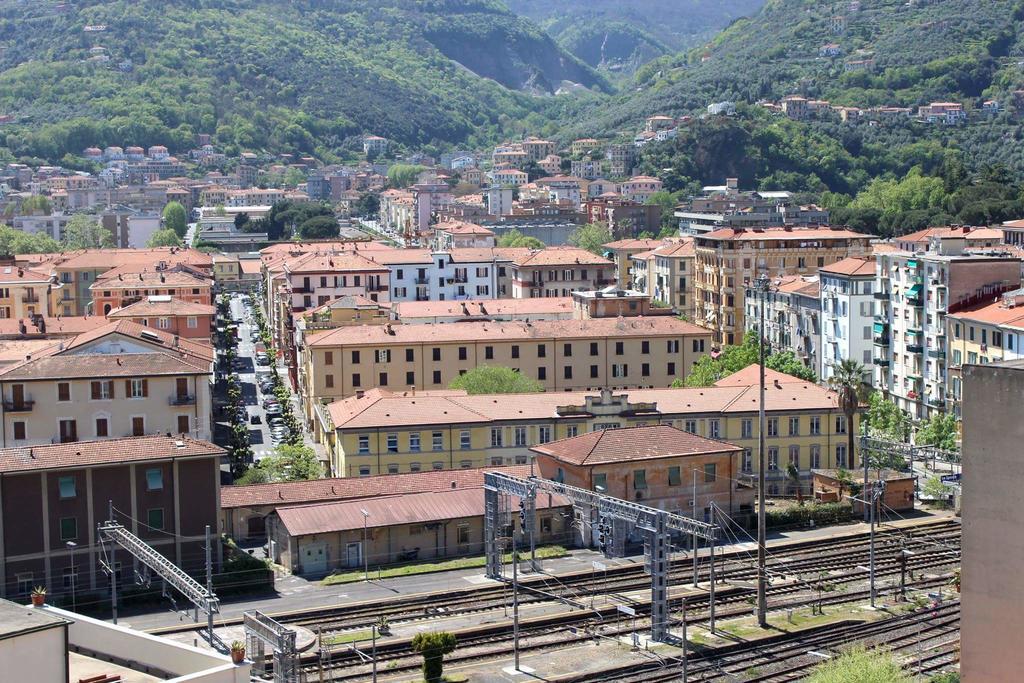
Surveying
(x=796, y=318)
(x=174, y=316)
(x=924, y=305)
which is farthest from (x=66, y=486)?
(x=796, y=318)

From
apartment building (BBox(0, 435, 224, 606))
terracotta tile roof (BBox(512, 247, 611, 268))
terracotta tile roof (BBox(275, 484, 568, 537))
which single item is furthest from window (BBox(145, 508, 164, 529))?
terracotta tile roof (BBox(512, 247, 611, 268))

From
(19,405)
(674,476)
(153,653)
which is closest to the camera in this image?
(153,653)

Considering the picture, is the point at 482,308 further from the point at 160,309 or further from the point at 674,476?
Result: the point at 674,476

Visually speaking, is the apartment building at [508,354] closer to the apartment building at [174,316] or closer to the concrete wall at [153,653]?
the apartment building at [174,316]

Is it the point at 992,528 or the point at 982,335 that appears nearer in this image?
the point at 992,528

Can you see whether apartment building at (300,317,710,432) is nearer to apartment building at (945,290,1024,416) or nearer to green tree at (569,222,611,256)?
apartment building at (945,290,1024,416)

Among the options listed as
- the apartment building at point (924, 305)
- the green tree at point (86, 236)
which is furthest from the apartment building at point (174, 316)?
the green tree at point (86, 236)

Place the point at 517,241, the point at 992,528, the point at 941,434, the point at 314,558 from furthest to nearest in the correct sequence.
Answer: the point at 517,241 < the point at 941,434 < the point at 314,558 < the point at 992,528
